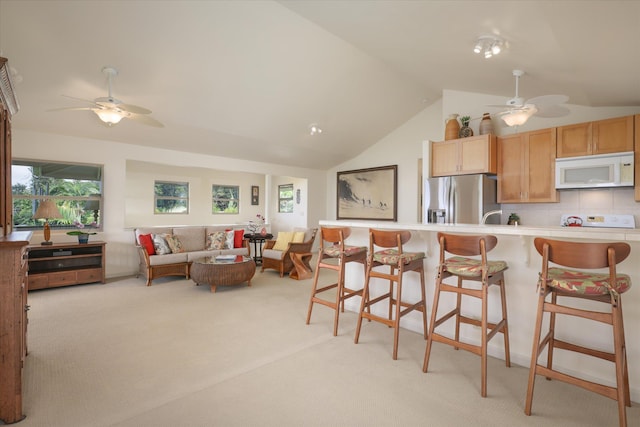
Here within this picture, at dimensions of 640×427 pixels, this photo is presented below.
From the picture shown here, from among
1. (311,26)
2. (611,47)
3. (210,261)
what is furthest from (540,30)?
(210,261)

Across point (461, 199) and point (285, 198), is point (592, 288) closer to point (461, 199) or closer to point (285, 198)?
point (461, 199)

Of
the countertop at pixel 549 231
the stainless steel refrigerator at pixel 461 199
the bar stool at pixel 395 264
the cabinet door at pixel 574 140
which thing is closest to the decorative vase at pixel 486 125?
the stainless steel refrigerator at pixel 461 199

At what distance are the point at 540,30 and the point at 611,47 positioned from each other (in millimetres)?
518

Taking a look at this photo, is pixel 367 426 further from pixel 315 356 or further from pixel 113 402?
pixel 113 402

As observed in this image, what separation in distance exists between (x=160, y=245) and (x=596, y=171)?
631 centimetres

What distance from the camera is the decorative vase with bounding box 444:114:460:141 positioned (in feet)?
16.2

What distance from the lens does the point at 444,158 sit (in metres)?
4.93

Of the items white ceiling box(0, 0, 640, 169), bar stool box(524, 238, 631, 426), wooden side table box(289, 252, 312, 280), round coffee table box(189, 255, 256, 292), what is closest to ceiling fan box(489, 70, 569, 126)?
white ceiling box(0, 0, 640, 169)

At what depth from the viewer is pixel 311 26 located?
12.5ft

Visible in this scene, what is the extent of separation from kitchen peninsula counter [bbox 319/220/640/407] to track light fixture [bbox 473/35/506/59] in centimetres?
163

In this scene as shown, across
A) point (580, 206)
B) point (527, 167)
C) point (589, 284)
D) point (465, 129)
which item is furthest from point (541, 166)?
point (589, 284)

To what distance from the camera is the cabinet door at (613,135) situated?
3.56 metres

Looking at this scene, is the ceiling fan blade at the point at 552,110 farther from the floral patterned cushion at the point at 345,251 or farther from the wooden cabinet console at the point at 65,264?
the wooden cabinet console at the point at 65,264

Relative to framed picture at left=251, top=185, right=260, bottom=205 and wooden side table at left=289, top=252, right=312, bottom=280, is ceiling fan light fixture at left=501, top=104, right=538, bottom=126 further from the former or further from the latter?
framed picture at left=251, top=185, right=260, bottom=205
